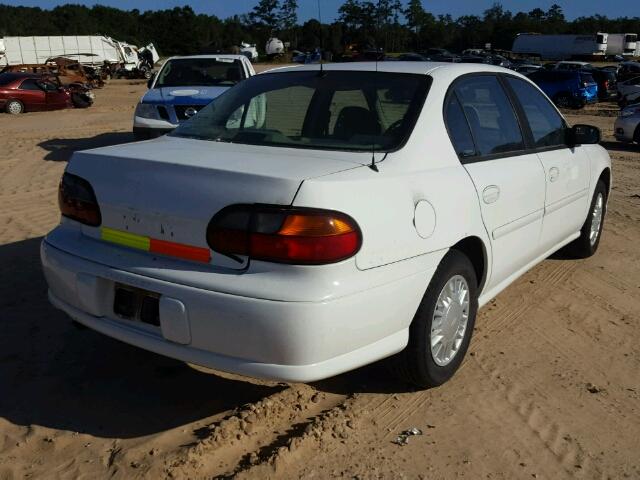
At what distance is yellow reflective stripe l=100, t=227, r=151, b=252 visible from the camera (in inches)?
112

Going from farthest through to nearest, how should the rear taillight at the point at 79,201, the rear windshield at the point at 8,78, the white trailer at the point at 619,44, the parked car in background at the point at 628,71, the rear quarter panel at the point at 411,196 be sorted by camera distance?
the white trailer at the point at 619,44 < the parked car in background at the point at 628,71 < the rear windshield at the point at 8,78 < the rear taillight at the point at 79,201 < the rear quarter panel at the point at 411,196

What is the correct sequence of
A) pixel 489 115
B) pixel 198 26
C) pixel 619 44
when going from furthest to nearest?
1. pixel 198 26
2. pixel 619 44
3. pixel 489 115

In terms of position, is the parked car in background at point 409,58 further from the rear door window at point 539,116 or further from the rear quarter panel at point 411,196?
the rear quarter panel at point 411,196

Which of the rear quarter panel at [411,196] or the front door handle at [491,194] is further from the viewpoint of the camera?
the front door handle at [491,194]

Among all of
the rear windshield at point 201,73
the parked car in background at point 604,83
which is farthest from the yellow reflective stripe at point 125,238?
the parked car in background at point 604,83

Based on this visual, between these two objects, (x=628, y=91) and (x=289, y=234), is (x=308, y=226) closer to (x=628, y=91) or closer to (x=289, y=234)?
(x=289, y=234)

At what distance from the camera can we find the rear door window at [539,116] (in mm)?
4254

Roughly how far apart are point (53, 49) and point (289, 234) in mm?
53700

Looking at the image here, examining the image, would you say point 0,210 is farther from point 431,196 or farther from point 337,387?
point 431,196

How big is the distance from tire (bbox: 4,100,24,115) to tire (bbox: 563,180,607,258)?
757 inches

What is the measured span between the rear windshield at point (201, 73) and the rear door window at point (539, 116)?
7.22 meters

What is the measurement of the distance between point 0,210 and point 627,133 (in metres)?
12.4

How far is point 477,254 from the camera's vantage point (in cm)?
354

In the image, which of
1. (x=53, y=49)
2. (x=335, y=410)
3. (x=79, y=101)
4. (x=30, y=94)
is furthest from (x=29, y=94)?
(x=53, y=49)
